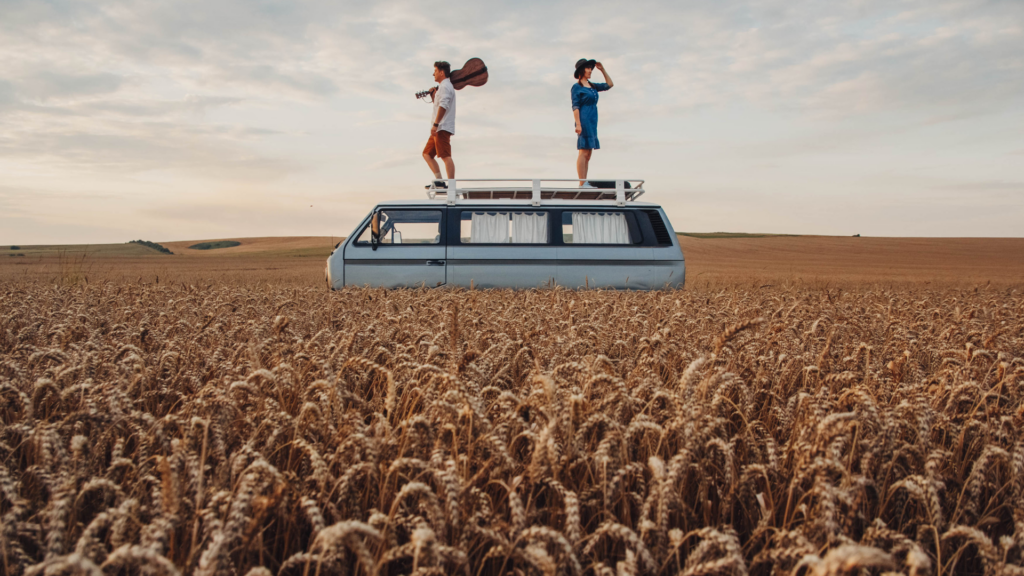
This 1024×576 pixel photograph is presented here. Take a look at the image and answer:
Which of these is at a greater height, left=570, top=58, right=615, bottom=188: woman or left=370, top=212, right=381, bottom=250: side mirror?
left=570, top=58, right=615, bottom=188: woman

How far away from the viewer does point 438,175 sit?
12.4 metres

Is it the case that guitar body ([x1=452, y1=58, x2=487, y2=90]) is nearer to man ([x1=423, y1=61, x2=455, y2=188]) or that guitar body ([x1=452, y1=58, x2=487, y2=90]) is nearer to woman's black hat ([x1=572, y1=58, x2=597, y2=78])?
man ([x1=423, y1=61, x2=455, y2=188])

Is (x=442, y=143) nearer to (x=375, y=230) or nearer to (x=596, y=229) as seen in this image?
(x=375, y=230)

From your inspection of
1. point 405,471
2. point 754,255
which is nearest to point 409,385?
point 405,471

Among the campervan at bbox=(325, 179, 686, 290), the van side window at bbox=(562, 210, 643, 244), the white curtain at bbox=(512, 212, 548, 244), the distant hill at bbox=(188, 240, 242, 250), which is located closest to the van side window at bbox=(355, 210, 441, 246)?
the campervan at bbox=(325, 179, 686, 290)

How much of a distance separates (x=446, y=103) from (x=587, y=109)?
2830 millimetres

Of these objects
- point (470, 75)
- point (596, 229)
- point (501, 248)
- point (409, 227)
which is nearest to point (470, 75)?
point (470, 75)

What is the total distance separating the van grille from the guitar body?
15.7 ft

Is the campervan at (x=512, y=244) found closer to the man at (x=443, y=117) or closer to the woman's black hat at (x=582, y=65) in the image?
the man at (x=443, y=117)

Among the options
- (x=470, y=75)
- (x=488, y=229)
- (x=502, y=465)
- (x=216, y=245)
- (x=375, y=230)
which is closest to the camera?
(x=502, y=465)

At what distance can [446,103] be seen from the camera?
11.5 m

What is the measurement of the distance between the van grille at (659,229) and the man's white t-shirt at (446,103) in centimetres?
436

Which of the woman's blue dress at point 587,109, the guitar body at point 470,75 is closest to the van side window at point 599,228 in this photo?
the woman's blue dress at point 587,109

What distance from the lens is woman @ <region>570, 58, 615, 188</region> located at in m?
11.6
